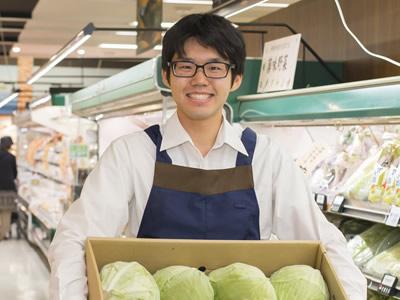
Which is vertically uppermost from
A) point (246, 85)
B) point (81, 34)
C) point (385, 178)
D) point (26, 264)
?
point (81, 34)

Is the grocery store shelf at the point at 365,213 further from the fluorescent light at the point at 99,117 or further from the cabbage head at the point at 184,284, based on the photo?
the fluorescent light at the point at 99,117

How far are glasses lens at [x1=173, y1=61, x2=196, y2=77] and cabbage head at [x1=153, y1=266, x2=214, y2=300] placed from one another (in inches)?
23.6

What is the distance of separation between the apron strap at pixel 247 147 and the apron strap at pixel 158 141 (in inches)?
8.0

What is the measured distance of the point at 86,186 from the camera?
6.89 feet

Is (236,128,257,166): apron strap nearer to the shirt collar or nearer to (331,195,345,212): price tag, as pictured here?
the shirt collar

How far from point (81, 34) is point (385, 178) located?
2.92m

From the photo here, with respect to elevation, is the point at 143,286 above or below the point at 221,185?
below

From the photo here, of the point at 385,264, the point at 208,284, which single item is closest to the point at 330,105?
the point at 385,264

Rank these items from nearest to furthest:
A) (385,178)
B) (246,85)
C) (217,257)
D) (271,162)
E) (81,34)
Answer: (217,257) → (271,162) → (385,178) → (246,85) → (81,34)

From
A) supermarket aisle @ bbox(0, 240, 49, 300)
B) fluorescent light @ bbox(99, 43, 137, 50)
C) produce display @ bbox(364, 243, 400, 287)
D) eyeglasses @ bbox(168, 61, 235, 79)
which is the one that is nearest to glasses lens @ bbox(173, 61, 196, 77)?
eyeglasses @ bbox(168, 61, 235, 79)

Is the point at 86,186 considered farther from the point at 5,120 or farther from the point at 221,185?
the point at 5,120

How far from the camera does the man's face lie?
2.14 metres

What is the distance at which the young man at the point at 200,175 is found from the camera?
2.12m

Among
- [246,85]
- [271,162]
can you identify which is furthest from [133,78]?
[271,162]
